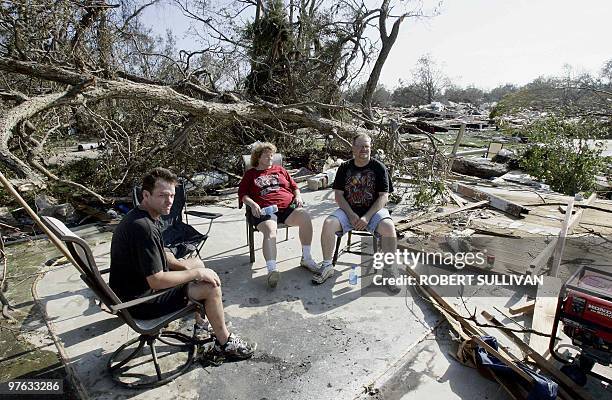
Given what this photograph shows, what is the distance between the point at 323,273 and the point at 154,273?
171 centimetres

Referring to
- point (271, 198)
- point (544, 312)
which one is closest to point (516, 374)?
point (544, 312)

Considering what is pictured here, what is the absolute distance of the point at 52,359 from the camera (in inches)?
98.9

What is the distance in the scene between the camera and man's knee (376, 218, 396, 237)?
3.49m

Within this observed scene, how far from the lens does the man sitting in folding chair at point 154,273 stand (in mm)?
2133

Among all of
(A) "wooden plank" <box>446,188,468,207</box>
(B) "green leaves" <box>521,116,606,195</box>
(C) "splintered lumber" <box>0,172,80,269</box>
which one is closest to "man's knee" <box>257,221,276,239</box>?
(C) "splintered lumber" <box>0,172,80,269</box>

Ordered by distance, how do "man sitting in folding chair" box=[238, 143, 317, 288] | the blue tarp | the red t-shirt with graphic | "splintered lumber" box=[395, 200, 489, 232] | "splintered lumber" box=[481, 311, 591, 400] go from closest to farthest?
the blue tarp → "splintered lumber" box=[481, 311, 591, 400] → "man sitting in folding chair" box=[238, 143, 317, 288] → the red t-shirt with graphic → "splintered lumber" box=[395, 200, 489, 232]

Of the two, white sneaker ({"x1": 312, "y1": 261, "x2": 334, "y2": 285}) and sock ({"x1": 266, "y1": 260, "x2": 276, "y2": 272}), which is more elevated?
sock ({"x1": 266, "y1": 260, "x2": 276, "y2": 272})

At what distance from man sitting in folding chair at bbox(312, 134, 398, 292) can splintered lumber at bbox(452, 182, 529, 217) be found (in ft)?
8.26

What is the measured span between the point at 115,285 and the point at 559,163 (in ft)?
25.8

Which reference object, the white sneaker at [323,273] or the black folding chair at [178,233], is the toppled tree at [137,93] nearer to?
the black folding chair at [178,233]

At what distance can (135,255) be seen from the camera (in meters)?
2.16

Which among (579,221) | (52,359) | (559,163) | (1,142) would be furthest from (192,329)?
(559,163)

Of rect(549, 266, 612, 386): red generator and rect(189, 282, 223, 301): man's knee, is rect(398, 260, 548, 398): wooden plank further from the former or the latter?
rect(189, 282, 223, 301): man's knee

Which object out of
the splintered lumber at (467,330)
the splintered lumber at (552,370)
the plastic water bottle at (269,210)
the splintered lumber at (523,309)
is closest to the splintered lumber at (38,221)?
the plastic water bottle at (269,210)
